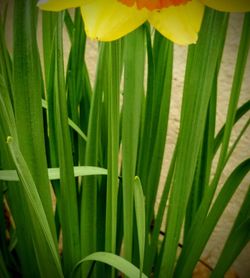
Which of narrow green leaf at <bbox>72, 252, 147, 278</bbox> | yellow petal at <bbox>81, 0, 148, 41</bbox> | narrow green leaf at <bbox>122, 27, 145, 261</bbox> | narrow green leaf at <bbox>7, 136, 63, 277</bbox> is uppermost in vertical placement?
yellow petal at <bbox>81, 0, 148, 41</bbox>

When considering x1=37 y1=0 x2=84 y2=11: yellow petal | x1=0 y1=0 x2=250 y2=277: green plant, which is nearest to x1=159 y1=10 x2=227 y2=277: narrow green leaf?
x1=0 y1=0 x2=250 y2=277: green plant

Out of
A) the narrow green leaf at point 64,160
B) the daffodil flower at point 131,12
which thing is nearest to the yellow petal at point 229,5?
the daffodil flower at point 131,12

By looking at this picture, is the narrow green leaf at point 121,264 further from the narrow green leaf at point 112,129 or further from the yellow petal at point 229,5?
the yellow petal at point 229,5

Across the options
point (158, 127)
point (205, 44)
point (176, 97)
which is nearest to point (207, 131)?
point (158, 127)

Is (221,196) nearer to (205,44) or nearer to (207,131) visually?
(207,131)

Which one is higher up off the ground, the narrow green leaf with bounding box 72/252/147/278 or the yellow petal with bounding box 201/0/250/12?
the yellow petal with bounding box 201/0/250/12

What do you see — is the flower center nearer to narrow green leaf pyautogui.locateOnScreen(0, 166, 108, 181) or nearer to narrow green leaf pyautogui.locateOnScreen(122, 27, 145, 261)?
narrow green leaf pyautogui.locateOnScreen(122, 27, 145, 261)

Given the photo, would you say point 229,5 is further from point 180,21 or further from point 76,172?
point 76,172
